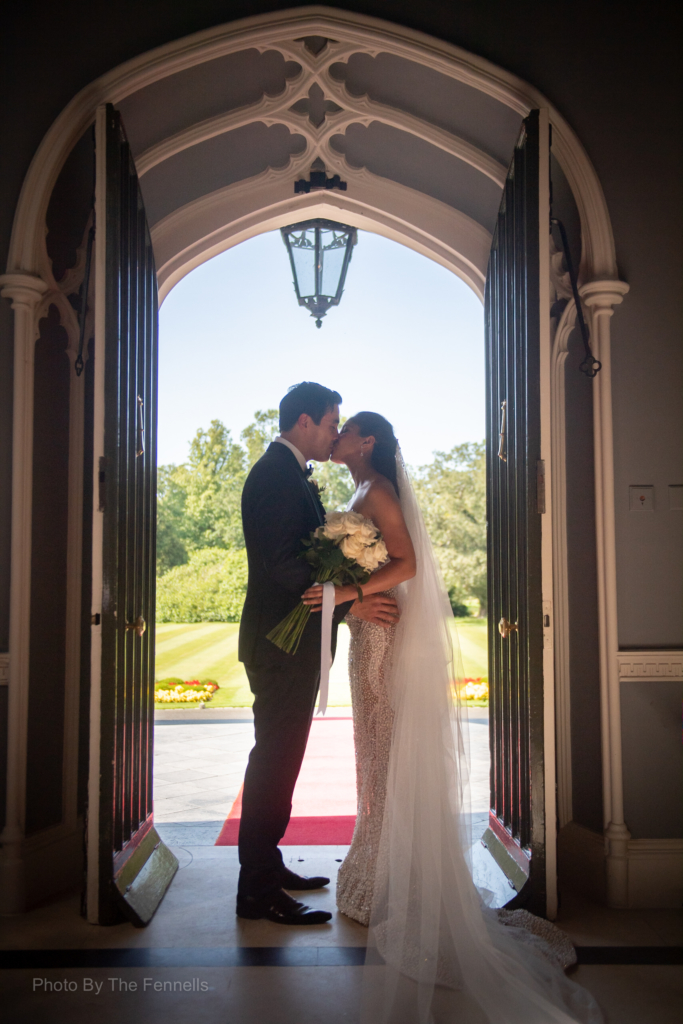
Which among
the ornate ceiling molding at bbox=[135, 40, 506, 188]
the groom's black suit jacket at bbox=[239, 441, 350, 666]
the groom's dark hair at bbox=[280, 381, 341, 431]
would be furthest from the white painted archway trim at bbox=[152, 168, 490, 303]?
the groom's black suit jacket at bbox=[239, 441, 350, 666]

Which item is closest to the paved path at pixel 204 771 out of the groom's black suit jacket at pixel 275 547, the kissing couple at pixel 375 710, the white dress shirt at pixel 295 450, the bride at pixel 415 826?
the kissing couple at pixel 375 710

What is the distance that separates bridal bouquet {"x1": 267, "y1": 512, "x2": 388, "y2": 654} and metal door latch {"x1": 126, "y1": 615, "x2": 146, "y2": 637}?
54cm

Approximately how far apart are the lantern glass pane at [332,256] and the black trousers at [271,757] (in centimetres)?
236

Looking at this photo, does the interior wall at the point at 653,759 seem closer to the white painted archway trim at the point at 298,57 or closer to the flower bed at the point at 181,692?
the white painted archway trim at the point at 298,57

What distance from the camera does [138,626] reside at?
2945 mm

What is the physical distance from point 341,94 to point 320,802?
399 cm

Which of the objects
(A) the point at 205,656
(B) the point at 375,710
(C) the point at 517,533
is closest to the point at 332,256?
(C) the point at 517,533

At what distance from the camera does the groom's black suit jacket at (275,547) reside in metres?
2.80

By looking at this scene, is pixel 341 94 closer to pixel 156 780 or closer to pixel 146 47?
pixel 146 47

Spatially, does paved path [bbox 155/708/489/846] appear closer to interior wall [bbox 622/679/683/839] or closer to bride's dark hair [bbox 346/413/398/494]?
interior wall [bbox 622/679/683/839]

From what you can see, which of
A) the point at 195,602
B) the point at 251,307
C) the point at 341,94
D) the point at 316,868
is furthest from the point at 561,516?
the point at 251,307

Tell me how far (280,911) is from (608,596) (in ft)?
5.84

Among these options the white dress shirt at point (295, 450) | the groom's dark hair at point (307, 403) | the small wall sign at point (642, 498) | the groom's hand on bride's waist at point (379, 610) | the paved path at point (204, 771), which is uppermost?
the groom's dark hair at point (307, 403)

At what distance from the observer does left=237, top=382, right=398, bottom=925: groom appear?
2.85m
